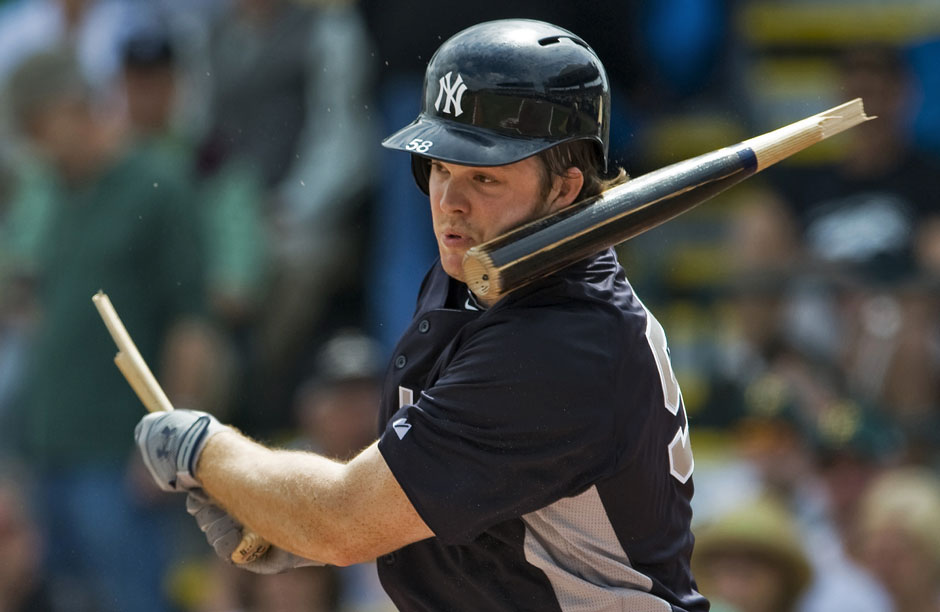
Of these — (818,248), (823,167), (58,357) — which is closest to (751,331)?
(818,248)

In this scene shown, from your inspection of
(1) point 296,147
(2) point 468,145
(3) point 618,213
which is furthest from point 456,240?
(1) point 296,147

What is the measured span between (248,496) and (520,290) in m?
0.66

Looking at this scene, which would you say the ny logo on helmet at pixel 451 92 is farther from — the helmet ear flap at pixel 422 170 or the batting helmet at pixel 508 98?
the helmet ear flap at pixel 422 170

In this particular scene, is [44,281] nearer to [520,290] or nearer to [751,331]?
[751,331]

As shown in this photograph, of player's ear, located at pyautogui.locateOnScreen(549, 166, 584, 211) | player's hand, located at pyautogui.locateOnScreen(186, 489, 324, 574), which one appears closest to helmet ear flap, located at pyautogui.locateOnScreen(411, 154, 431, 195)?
player's ear, located at pyautogui.locateOnScreen(549, 166, 584, 211)

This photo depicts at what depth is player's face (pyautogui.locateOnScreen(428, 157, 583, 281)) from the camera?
2816 millimetres

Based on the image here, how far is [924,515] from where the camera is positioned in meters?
5.39

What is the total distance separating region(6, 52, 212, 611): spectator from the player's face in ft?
12.5

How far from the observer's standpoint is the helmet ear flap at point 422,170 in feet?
10.1

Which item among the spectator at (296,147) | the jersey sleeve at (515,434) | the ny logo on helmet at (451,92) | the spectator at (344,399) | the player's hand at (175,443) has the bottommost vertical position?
the spectator at (344,399)

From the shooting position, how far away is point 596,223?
Result: 109 inches

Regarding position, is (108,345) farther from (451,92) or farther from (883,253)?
(451,92)

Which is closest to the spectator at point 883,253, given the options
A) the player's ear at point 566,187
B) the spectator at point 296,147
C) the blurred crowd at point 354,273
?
the blurred crowd at point 354,273

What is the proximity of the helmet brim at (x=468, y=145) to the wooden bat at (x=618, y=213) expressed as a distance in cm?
13
